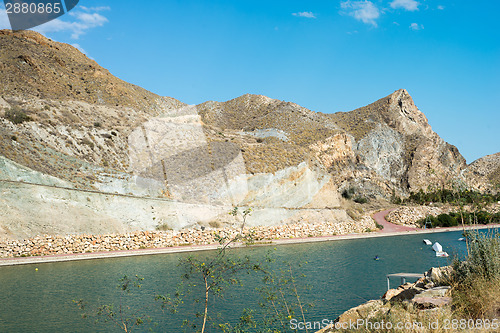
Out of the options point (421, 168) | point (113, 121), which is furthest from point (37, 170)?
point (421, 168)

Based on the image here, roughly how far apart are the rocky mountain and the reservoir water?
6011 millimetres

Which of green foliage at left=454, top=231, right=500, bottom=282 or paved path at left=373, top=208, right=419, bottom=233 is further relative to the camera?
paved path at left=373, top=208, right=419, bottom=233

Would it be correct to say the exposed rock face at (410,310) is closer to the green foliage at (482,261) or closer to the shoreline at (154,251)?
the green foliage at (482,261)

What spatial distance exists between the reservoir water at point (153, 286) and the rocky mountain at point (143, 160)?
6.01 m

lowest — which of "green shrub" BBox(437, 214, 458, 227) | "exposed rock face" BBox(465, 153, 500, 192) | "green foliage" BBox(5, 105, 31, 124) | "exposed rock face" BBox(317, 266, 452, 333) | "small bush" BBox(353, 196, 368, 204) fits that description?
"green shrub" BBox(437, 214, 458, 227)

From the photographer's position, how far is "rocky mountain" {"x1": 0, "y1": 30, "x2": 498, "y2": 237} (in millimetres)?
31328

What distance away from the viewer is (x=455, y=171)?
297ft

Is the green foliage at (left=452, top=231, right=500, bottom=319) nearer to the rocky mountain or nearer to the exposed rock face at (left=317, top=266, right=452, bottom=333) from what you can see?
the exposed rock face at (left=317, top=266, right=452, bottom=333)

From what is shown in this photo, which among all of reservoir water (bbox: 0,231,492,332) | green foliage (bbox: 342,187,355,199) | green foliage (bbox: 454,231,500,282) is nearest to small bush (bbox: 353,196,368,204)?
green foliage (bbox: 342,187,355,199)

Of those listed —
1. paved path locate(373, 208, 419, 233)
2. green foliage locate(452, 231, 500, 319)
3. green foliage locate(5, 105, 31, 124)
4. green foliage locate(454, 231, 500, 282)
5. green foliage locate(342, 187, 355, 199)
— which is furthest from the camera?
green foliage locate(342, 187, 355, 199)

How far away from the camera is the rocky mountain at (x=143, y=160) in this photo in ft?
103

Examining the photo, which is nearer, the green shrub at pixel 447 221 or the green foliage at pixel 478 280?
the green foliage at pixel 478 280

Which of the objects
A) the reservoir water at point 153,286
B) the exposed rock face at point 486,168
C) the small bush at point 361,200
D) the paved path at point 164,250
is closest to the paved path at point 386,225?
the paved path at point 164,250

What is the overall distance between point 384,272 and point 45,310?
1864 centimetres
